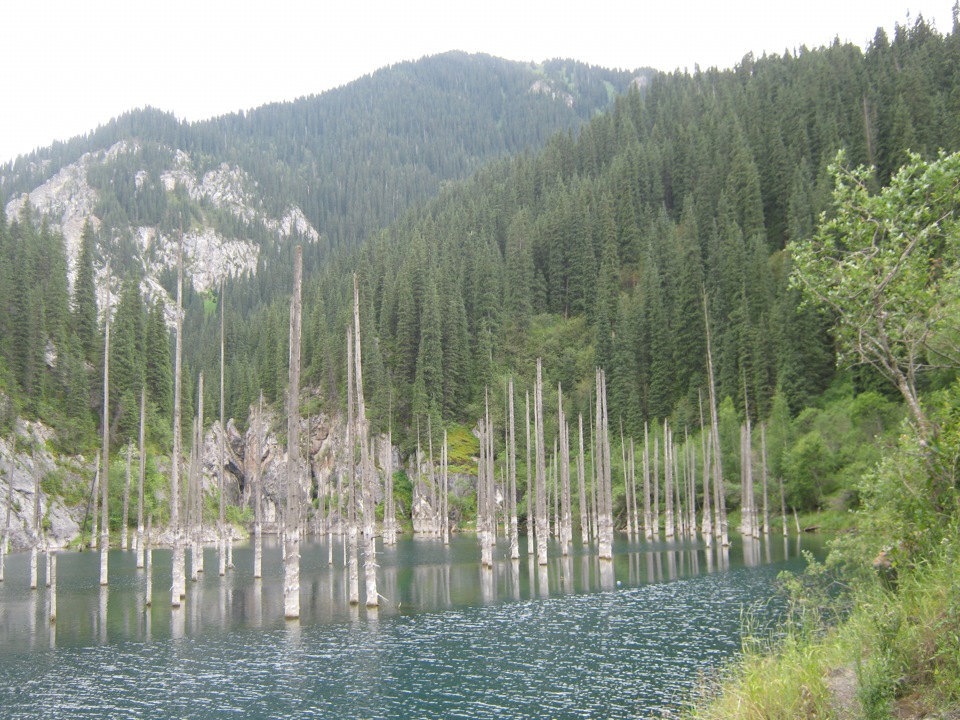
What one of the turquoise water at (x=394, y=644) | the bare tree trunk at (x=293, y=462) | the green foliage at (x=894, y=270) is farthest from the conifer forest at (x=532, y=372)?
the green foliage at (x=894, y=270)

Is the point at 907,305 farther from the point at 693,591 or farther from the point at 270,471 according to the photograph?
the point at 270,471

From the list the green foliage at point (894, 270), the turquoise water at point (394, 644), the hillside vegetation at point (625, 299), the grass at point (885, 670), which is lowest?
the turquoise water at point (394, 644)

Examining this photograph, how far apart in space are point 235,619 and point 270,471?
296ft

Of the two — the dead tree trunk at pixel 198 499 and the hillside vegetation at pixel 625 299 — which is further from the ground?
the hillside vegetation at pixel 625 299

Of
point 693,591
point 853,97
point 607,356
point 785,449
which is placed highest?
point 853,97

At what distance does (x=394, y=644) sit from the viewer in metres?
29.5

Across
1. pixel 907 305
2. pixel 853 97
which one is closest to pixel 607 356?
pixel 853 97

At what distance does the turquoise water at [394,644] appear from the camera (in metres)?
21.3

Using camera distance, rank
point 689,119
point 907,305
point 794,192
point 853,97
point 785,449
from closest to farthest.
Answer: point 907,305
point 785,449
point 794,192
point 853,97
point 689,119

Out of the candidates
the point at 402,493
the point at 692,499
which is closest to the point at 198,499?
the point at 692,499

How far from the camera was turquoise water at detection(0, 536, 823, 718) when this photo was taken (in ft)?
69.9

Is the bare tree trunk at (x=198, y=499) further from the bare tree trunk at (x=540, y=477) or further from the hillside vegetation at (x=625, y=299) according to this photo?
the hillside vegetation at (x=625, y=299)

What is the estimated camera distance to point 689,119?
166625 millimetres

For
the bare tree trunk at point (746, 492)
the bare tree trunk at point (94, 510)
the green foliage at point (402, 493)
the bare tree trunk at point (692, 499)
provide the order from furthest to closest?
the green foliage at point (402, 493) < the bare tree trunk at point (692, 499) < the bare tree trunk at point (94, 510) < the bare tree trunk at point (746, 492)
